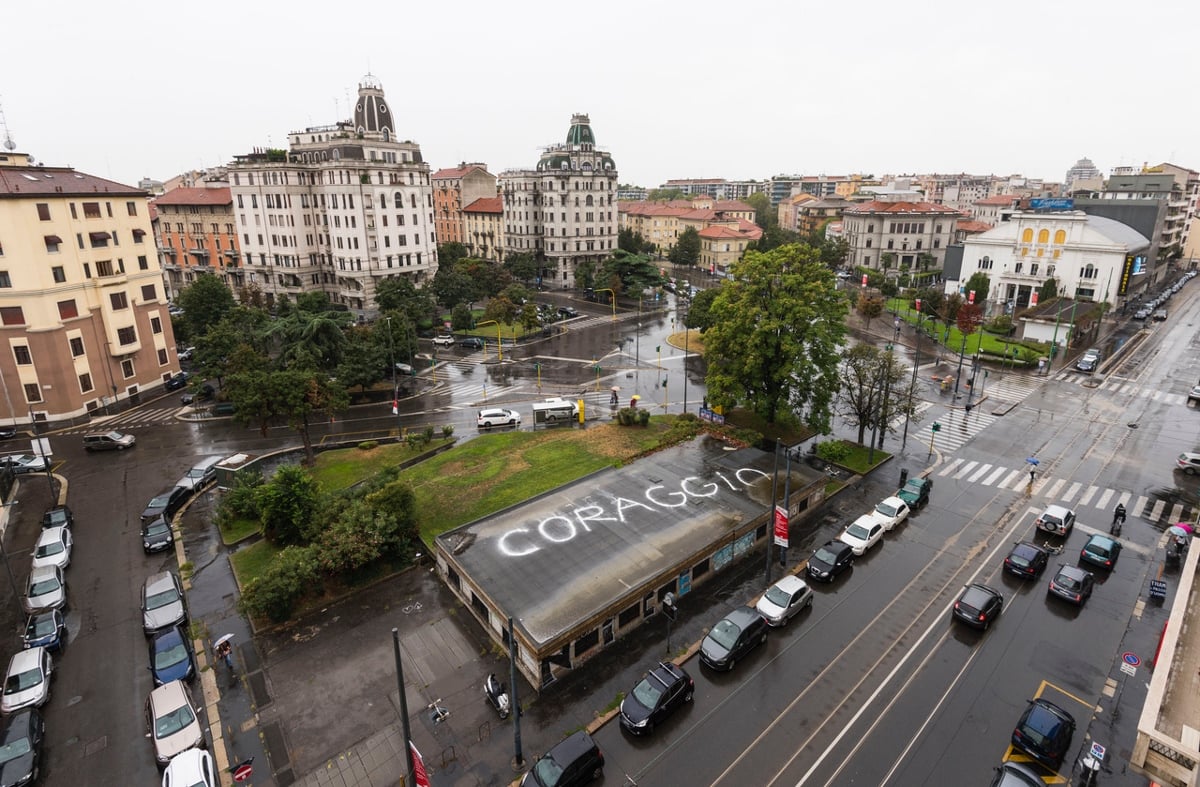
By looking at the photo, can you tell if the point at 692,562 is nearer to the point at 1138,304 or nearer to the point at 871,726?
the point at 871,726

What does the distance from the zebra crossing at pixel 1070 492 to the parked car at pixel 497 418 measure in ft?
99.3

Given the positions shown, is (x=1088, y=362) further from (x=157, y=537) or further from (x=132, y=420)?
(x=132, y=420)

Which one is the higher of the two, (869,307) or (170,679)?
(869,307)

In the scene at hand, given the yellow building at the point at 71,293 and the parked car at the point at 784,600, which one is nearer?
the parked car at the point at 784,600

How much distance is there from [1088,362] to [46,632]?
8182cm

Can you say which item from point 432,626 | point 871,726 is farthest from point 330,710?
point 871,726

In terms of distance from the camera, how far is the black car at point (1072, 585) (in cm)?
2738

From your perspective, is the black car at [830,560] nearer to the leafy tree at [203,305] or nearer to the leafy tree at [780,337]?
the leafy tree at [780,337]

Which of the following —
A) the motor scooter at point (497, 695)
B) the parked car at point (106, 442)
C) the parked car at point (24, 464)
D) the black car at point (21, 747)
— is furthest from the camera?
the parked car at point (106, 442)

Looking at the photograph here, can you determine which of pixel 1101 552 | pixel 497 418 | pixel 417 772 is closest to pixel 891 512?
pixel 1101 552

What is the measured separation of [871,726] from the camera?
21719 mm

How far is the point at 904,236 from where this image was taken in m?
117

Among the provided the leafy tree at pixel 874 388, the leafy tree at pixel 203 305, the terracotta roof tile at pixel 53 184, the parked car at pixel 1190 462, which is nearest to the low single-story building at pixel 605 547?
the leafy tree at pixel 874 388

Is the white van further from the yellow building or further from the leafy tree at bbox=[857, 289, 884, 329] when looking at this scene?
the leafy tree at bbox=[857, 289, 884, 329]
